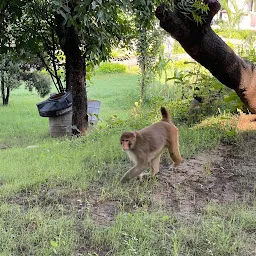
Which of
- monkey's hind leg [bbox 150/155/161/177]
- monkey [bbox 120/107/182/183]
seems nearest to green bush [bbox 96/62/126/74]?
monkey [bbox 120/107/182/183]

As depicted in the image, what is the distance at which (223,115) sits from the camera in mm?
8375

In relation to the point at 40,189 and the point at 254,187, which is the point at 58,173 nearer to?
the point at 40,189

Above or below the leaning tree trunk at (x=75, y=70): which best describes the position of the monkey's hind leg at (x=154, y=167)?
below

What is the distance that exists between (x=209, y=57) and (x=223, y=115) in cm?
216

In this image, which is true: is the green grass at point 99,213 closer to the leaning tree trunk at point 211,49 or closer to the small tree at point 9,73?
the leaning tree trunk at point 211,49

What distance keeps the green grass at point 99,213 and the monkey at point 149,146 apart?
226 mm

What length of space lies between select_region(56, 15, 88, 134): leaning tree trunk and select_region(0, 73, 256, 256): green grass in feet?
7.65

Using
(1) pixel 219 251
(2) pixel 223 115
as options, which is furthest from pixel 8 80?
(1) pixel 219 251

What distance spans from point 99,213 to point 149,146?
1283 mm

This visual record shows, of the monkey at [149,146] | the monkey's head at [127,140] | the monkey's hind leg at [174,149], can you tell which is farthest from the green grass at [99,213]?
the monkey's hind leg at [174,149]

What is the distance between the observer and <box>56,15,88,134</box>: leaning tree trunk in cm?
882

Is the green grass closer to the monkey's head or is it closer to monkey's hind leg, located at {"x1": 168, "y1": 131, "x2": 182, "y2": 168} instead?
the monkey's head

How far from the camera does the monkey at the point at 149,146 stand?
5.05 m

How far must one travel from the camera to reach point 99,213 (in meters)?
4.31
